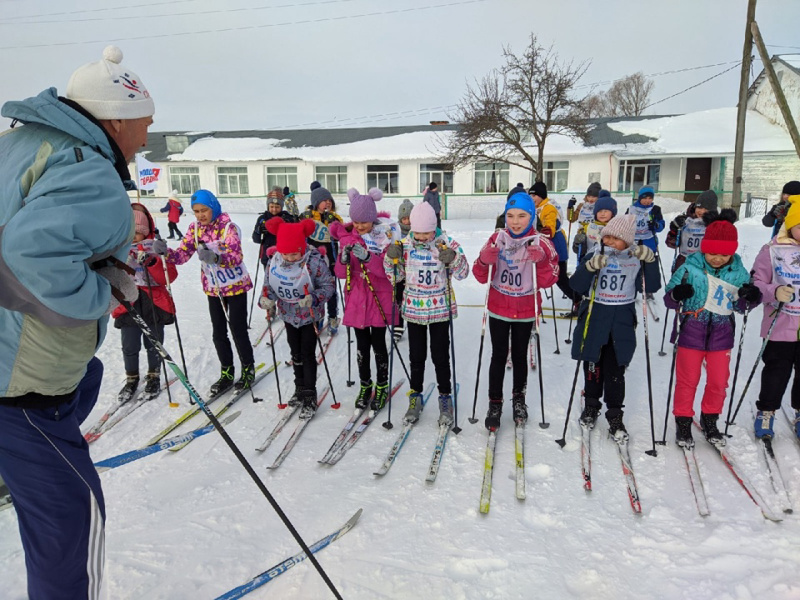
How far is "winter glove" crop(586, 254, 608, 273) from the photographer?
3605 millimetres

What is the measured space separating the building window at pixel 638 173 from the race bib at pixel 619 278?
23.3 m

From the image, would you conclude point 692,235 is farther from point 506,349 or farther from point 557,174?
point 557,174

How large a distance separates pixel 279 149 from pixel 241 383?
86.4 ft

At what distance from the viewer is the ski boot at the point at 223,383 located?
16.2ft

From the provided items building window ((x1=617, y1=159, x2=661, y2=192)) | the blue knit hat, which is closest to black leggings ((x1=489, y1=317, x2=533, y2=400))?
the blue knit hat

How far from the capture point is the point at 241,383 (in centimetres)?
505

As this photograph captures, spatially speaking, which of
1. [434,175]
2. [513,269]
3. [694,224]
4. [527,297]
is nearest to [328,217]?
[513,269]

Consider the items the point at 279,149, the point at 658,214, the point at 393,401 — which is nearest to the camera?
the point at 393,401

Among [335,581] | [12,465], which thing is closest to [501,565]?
[335,581]

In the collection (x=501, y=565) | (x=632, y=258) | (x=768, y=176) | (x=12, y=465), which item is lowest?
(x=501, y=565)

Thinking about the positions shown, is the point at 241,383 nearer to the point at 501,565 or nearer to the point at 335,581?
the point at 335,581

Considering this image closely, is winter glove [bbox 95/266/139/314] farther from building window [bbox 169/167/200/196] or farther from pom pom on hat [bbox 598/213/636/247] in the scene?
building window [bbox 169/167/200/196]

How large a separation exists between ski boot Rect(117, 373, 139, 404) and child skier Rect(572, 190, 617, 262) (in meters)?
4.70

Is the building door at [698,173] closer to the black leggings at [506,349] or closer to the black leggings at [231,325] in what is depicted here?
the black leggings at [506,349]
